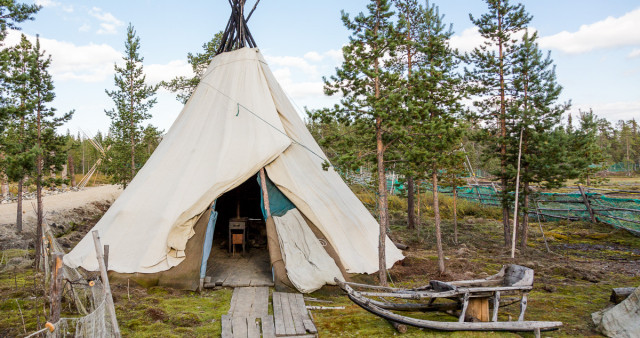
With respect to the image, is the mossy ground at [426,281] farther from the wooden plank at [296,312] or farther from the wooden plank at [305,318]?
the wooden plank at [296,312]

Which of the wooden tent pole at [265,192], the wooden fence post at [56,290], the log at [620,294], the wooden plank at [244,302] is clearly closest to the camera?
the wooden fence post at [56,290]

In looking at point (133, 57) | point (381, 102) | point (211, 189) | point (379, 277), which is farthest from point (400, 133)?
point (133, 57)

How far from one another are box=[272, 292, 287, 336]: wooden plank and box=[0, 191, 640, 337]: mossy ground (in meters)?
0.61

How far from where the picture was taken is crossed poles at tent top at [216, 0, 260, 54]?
11.4 m

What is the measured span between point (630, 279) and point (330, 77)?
842cm

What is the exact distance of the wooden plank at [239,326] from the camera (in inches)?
225

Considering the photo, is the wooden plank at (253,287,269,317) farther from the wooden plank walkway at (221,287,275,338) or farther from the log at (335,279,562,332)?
the log at (335,279,562,332)

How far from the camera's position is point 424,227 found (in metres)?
18.0

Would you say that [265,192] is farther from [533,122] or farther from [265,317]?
[533,122]

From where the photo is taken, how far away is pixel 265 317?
6457 millimetres

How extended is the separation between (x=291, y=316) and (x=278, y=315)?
0.22m

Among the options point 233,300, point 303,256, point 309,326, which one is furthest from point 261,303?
point 309,326

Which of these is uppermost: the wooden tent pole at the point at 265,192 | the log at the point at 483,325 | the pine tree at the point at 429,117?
the pine tree at the point at 429,117

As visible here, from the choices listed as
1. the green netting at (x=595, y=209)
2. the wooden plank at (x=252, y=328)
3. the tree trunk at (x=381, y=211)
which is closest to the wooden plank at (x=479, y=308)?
the tree trunk at (x=381, y=211)
